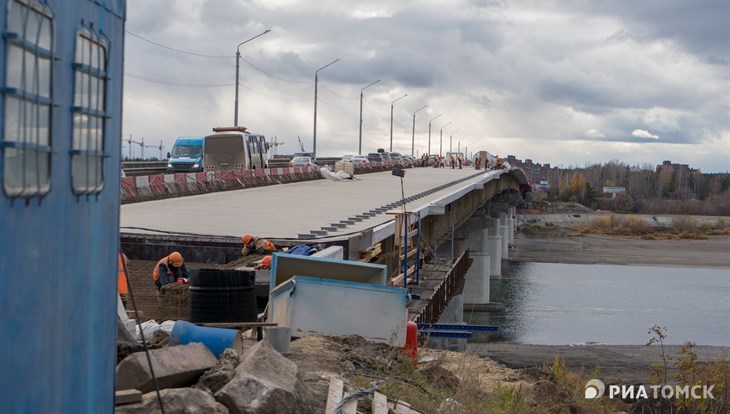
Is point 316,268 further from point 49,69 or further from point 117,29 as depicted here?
point 49,69

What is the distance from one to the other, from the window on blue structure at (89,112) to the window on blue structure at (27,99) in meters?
0.39

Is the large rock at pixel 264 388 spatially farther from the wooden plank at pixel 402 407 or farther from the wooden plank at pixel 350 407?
the wooden plank at pixel 402 407

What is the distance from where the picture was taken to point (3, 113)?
4609 millimetres

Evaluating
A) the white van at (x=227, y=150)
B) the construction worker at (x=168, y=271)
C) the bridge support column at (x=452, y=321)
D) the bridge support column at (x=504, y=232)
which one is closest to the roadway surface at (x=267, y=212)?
the bridge support column at (x=452, y=321)

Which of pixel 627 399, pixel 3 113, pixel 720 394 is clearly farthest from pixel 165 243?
pixel 3 113

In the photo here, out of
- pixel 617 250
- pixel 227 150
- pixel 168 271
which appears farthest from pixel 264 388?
pixel 617 250

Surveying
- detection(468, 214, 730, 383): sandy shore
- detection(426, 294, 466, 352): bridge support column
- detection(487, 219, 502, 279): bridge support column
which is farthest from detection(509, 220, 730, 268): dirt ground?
detection(426, 294, 466, 352): bridge support column

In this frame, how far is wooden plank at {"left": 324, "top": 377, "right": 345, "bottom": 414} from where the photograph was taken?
9195 mm

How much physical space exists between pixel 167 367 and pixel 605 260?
93.5 m

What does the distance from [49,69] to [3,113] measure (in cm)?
67

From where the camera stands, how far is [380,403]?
9805 mm

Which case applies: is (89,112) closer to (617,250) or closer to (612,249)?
(617,250)

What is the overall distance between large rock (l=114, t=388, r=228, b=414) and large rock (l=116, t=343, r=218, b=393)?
8.1 inches

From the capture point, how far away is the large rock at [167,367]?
782 centimetres
